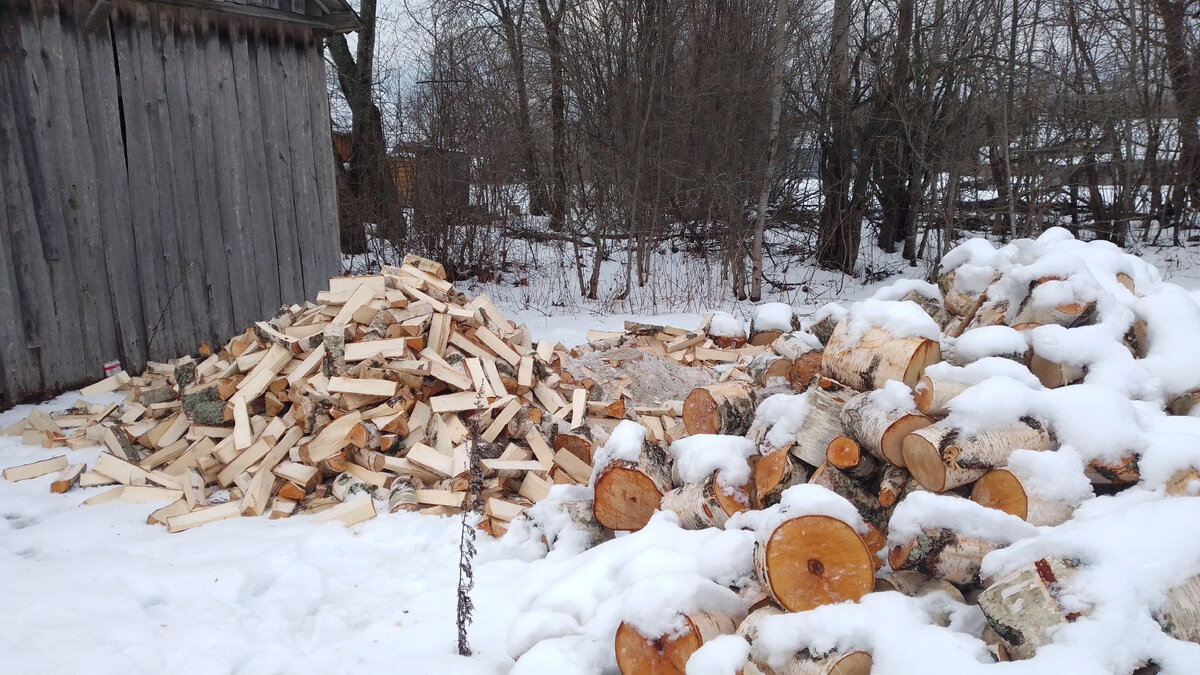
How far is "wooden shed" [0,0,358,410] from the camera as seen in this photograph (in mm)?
4953

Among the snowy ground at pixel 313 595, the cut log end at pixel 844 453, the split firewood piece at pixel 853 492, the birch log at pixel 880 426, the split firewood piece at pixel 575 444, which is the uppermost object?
the birch log at pixel 880 426

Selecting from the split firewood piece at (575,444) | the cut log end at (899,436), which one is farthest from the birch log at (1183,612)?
the split firewood piece at (575,444)

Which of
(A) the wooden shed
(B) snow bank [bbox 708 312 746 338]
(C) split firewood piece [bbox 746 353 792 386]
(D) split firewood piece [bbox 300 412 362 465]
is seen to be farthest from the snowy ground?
(B) snow bank [bbox 708 312 746 338]

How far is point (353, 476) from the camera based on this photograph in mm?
4090

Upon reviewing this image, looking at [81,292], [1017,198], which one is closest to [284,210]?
[81,292]

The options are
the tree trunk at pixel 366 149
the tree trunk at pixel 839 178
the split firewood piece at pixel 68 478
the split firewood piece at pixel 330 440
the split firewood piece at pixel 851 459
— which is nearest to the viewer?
the split firewood piece at pixel 851 459

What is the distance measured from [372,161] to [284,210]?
4183 millimetres

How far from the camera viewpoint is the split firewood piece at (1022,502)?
2395mm

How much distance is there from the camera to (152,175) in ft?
18.2

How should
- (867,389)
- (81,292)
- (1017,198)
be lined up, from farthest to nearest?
(1017,198), (81,292), (867,389)

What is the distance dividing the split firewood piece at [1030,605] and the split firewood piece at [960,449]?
56 centimetres

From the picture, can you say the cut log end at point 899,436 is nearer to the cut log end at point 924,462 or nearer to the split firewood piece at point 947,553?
the cut log end at point 924,462

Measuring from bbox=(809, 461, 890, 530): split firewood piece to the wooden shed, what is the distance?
16.7ft

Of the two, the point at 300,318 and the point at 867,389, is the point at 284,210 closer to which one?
the point at 300,318
